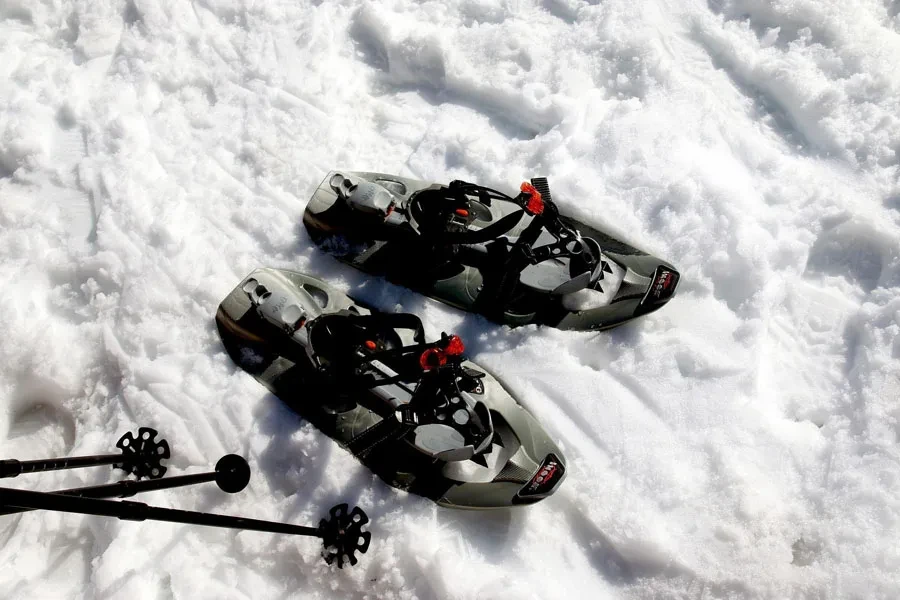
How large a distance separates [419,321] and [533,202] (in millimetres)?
818

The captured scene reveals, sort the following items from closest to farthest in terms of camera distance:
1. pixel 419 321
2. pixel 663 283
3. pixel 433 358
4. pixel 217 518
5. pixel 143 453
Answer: pixel 217 518 → pixel 433 358 → pixel 419 321 → pixel 143 453 → pixel 663 283

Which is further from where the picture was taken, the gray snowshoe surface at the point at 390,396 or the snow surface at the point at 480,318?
the snow surface at the point at 480,318

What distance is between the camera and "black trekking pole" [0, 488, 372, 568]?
1867mm

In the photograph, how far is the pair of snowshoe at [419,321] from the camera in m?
3.01

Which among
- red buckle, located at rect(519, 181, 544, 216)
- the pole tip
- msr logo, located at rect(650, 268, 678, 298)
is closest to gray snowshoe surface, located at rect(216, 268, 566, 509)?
the pole tip

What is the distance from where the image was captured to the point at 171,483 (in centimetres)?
242

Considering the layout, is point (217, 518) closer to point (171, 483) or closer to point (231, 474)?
point (171, 483)

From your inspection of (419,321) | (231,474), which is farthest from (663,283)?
(231,474)

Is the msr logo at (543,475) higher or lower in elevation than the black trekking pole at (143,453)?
higher

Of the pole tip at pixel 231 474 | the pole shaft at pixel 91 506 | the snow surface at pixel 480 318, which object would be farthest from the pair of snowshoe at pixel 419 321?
the pole shaft at pixel 91 506

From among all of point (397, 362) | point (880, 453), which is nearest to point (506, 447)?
point (397, 362)

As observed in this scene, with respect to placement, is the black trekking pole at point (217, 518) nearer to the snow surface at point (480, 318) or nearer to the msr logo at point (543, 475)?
the snow surface at point (480, 318)

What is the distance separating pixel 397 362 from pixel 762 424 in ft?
6.42

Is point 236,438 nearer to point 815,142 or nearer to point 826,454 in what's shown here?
point 826,454
